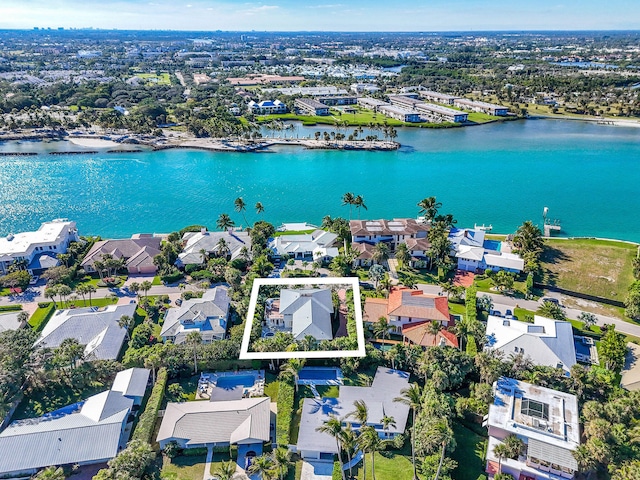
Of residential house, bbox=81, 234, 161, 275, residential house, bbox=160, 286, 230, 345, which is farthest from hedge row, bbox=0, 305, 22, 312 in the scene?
residential house, bbox=160, 286, 230, 345

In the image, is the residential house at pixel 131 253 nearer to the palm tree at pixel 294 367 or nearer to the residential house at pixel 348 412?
the palm tree at pixel 294 367

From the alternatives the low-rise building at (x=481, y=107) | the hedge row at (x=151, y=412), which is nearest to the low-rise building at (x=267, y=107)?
the low-rise building at (x=481, y=107)

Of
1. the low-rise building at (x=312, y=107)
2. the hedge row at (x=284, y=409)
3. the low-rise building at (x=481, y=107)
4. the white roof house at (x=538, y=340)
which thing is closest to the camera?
the hedge row at (x=284, y=409)

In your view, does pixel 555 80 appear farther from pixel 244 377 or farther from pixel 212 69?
pixel 244 377

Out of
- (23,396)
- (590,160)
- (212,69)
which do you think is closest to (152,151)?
(23,396)

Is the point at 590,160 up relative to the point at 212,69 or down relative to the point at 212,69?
down

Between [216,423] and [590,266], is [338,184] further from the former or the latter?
[216,423]
